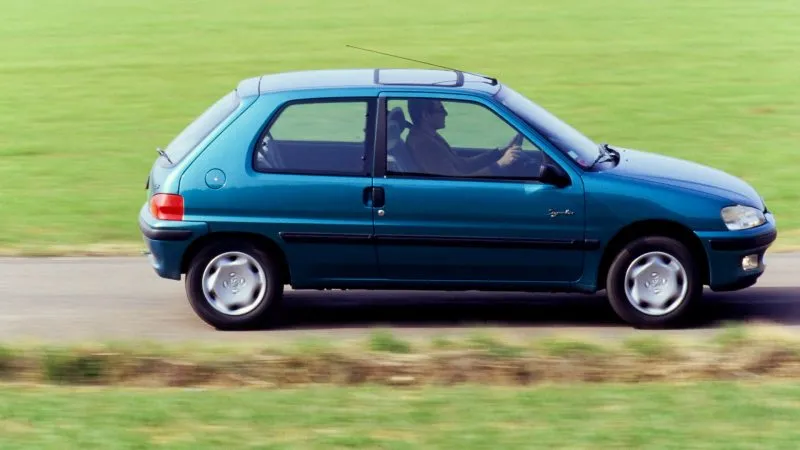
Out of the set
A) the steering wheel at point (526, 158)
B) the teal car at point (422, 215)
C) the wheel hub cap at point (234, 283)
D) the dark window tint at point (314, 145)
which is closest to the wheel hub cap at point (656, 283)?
the teal car at point (422, 215)

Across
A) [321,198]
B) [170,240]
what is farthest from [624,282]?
[170,240]

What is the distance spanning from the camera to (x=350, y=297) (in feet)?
32.2

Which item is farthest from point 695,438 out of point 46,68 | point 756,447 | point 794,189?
point 46,68

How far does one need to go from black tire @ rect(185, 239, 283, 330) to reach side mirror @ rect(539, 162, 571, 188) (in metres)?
1.81

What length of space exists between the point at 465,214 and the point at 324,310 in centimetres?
142

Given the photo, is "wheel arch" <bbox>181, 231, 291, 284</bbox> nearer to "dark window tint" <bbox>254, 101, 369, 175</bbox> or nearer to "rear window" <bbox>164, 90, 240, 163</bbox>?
"dark window tint" <bbox>254, 101, 369, 175</bbox>

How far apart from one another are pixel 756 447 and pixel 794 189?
8422 millimetres

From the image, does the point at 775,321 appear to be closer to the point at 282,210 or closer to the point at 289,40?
the point at 282,210

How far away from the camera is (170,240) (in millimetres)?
8680

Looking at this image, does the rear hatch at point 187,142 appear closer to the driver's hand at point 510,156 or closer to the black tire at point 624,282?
the driver's hand at point 510,156

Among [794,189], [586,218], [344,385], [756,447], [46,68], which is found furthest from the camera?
[46,68]

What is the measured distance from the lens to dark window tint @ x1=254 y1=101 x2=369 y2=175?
871 cm

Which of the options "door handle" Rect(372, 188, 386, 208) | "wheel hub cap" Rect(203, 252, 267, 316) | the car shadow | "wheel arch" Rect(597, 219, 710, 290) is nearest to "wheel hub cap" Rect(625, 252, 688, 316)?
"wheel arch" Rect(597, 219, 710, 290)

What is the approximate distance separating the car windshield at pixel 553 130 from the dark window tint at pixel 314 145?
0.96m
